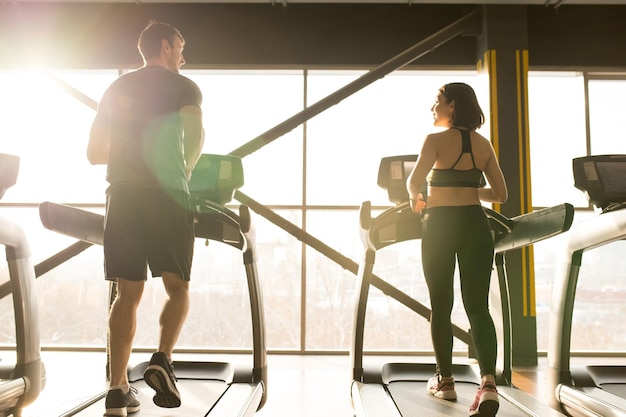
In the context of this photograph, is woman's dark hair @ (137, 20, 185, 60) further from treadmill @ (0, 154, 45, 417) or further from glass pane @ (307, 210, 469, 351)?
glass pane @ (307, 210, 469, 351)

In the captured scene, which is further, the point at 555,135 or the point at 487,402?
the point at 555,135

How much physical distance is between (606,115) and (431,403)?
12.7 ft

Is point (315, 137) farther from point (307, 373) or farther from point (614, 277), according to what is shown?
point (614, 277)

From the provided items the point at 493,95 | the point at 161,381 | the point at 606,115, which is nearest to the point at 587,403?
the point at 161,381

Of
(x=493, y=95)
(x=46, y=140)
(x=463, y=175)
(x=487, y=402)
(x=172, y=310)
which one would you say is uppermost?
(x=493, y=95)

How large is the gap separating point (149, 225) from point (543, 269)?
12.9ft

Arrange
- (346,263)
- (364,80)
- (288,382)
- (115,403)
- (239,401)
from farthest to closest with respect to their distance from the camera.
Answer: (364,80) → (346,263) → (288,382) → (239,401) → (115,403)

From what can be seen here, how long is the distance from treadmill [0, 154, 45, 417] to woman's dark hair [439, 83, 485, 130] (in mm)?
2010

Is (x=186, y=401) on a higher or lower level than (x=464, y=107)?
lower

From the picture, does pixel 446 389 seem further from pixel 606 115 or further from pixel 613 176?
pixel 606 115

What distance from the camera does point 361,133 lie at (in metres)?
5.07

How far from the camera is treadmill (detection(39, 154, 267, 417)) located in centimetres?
231

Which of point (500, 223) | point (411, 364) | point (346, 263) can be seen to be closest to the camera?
point (500, 223)

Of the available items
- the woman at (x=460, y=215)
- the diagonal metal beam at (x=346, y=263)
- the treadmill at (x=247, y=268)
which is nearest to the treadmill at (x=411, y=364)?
the woman at (x=460, y=215)
